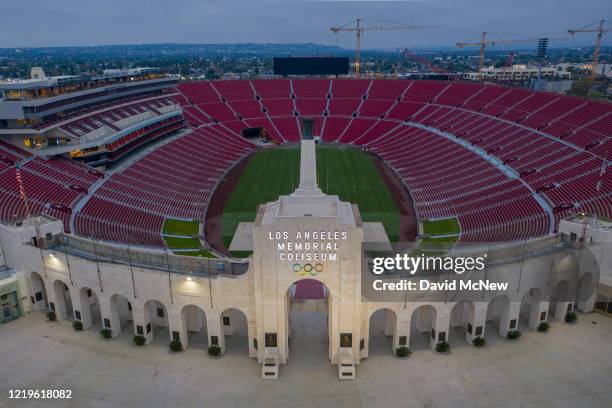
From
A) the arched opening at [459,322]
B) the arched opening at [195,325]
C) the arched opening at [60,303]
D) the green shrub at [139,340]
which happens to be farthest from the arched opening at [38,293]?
the arched opening at [459,322]

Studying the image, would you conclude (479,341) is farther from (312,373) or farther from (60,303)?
(60,303)

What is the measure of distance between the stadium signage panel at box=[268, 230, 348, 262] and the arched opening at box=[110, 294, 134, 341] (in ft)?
45.1

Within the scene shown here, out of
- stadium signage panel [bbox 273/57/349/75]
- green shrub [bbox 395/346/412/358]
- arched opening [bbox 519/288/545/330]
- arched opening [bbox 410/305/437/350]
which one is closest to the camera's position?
green shrub [bbox 395/346/412/358]

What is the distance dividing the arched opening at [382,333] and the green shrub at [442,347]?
3183mm

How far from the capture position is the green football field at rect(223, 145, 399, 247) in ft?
196

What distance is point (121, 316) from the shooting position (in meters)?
37.2

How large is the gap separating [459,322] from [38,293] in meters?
33.4

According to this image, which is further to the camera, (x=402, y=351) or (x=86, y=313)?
(x=86, y=313)

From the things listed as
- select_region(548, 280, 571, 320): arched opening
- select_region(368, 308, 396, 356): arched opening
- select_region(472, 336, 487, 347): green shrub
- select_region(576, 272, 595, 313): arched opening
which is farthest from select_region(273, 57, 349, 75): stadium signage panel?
select_region(472, 336, 487, 347): green shrub

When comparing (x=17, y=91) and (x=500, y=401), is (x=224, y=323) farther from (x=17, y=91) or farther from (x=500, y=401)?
(x=17, y=91)

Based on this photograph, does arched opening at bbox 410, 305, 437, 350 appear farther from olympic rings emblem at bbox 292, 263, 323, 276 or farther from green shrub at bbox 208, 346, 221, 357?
green shrub at bbox 208, 346, 221, 357

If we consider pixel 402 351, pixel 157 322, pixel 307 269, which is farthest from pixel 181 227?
pixel 402 351

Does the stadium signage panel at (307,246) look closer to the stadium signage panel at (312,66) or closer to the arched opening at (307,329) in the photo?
the arched opening at (307,329)

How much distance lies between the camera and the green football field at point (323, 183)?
59875 mm
